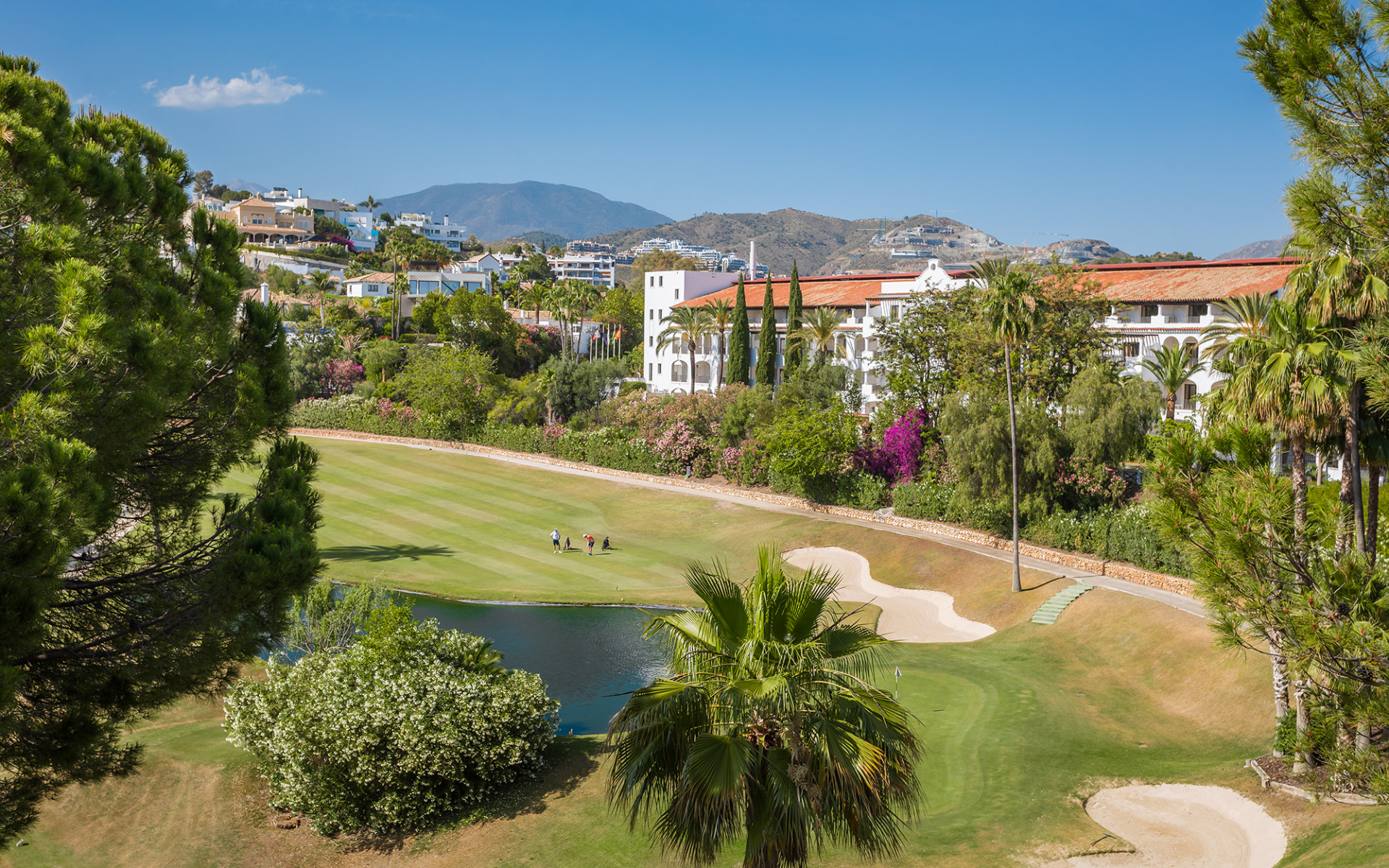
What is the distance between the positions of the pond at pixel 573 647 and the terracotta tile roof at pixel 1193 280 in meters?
35.5

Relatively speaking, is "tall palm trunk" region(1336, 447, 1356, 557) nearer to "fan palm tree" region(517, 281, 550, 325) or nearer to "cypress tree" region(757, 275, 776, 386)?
"cypress tree" region(757, 275, 776, 386)

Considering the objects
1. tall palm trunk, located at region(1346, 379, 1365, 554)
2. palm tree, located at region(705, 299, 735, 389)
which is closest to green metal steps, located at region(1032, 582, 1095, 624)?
tall palm trunk, located at region(1346, 379, 1365, 554)

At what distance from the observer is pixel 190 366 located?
543 inches

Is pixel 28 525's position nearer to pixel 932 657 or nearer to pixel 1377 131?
pixel 1377 131

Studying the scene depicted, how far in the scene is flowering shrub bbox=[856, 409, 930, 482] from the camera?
54.8m

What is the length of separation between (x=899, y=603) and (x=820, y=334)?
3496 cm

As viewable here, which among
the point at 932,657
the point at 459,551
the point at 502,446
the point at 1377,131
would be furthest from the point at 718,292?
the point at 1377,131

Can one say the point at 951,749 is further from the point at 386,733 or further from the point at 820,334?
the point at 820,334

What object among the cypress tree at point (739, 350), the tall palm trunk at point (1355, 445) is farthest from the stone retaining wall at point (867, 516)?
the cypress tree at point (739, 350)

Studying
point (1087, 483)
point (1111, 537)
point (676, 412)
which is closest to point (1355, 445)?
point (1111, 537)

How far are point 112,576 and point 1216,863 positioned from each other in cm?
1985

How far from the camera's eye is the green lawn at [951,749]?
20.4m

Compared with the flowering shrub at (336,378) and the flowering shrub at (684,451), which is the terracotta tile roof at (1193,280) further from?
the flowering shrub at (336,378)

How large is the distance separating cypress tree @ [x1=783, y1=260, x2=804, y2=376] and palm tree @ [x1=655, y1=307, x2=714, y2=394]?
26.2 ft
